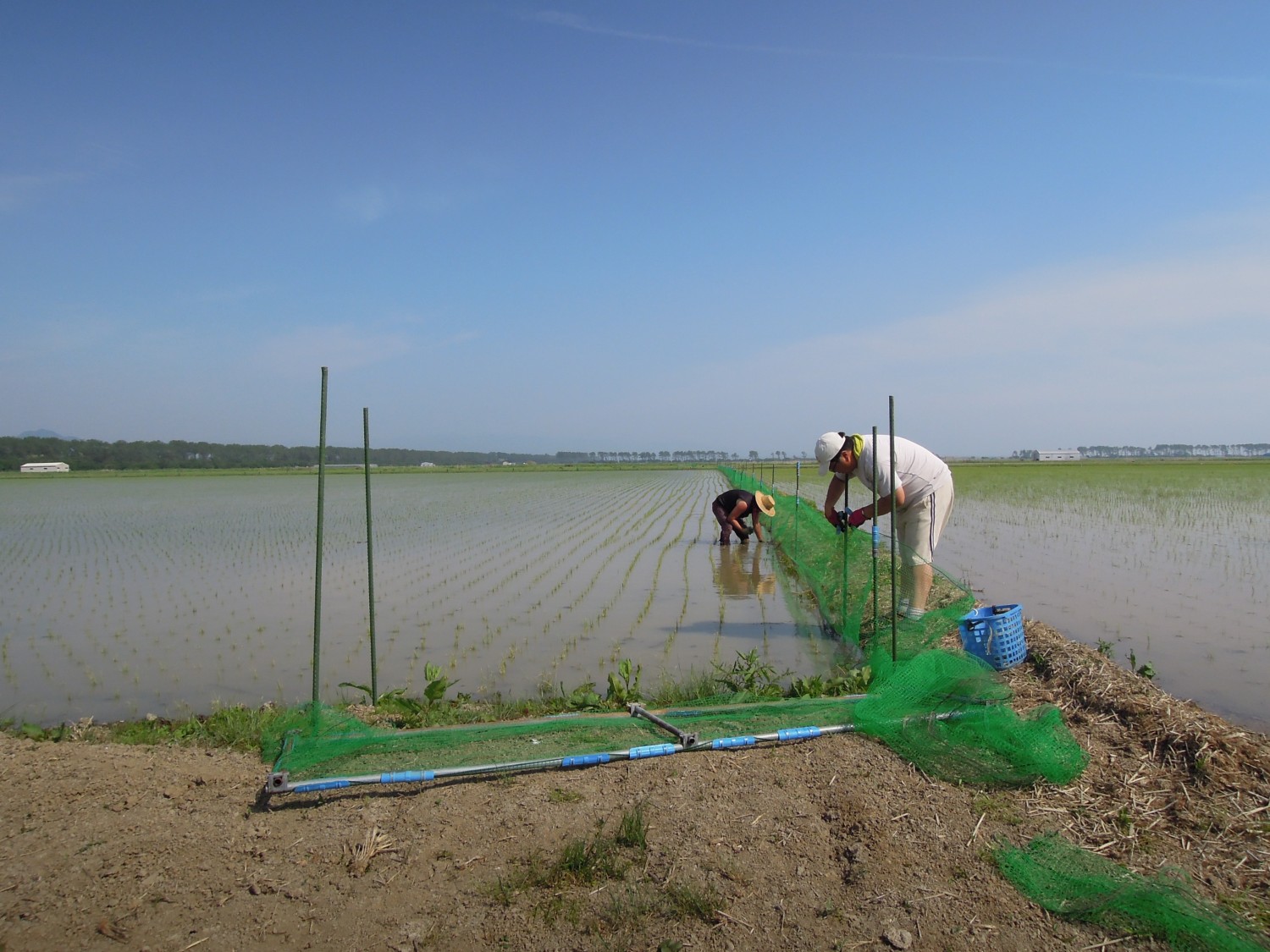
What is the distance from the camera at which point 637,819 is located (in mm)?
2666

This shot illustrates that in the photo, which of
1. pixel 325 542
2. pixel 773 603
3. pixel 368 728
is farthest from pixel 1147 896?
pixel 325 542

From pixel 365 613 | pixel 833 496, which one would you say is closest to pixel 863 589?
pixel 833 496

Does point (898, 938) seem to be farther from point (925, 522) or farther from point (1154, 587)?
point (1154, 587)

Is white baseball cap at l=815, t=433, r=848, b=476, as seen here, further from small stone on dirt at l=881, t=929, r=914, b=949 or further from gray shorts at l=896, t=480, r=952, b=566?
small stone on dirt at l=881, t=929, r=914, b=949

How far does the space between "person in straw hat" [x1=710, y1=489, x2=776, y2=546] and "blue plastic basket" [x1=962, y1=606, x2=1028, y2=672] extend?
21.5 ft

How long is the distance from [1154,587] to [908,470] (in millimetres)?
4108

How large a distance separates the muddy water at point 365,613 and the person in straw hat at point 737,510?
0.27 metres

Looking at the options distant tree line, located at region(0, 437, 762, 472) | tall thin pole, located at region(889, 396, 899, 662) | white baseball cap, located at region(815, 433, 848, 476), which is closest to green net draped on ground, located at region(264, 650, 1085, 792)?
tall thin pole, located at region(889, 396, 899, 662)

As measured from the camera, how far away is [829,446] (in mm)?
5691

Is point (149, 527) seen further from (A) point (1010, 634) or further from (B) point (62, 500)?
(A) point (1010, 634)

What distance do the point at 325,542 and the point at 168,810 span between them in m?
11.0

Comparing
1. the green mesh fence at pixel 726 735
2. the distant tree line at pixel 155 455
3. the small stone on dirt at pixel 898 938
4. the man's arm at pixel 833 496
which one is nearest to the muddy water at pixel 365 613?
the green mesh fence at pixel 726 735

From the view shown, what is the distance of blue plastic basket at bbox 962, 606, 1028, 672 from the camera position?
4.57 metres

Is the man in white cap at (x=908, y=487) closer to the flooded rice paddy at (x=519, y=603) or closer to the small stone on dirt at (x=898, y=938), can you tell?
the flooded rice paddy at (x=519, y=603)
